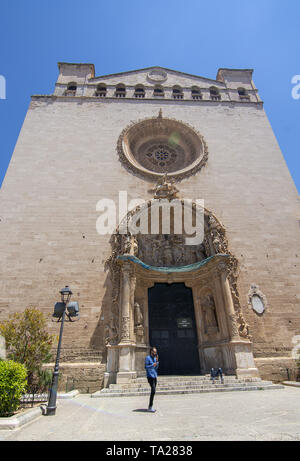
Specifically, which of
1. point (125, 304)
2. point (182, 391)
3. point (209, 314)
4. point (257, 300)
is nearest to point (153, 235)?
point (125, 304)

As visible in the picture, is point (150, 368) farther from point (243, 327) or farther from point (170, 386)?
point (243, 327)

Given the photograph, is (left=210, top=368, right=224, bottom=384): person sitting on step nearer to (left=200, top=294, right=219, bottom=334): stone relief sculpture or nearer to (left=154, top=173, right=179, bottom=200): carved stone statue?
(left=200, top=294, right=219, bottom=334): stone relief sculpture

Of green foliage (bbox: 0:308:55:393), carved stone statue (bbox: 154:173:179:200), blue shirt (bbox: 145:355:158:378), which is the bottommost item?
blue shirt (bbox: 145:355:158:378)

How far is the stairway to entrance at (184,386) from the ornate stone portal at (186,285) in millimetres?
364

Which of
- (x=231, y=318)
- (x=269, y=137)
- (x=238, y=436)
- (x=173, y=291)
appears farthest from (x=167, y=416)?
(x=269, y=137)

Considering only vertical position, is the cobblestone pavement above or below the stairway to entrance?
below

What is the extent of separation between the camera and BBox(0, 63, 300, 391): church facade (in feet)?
30.7

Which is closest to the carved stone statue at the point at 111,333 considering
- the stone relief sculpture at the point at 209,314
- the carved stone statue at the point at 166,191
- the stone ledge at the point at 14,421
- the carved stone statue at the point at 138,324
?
the carved stone statue at the point at 138,324

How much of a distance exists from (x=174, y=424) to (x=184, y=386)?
419cm

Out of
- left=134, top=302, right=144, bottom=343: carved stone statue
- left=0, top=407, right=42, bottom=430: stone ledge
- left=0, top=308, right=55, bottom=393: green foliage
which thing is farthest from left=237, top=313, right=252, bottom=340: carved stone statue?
left=0, top=407, right=42, bottom=430: stone ledge

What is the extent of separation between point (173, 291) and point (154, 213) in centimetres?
396

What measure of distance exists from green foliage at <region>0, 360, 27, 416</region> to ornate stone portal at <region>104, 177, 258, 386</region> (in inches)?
168

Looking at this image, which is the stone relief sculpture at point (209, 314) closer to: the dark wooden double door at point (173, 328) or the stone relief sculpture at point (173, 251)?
the stone relief sculpture at point (173, 251)

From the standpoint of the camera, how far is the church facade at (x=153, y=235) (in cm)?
935
